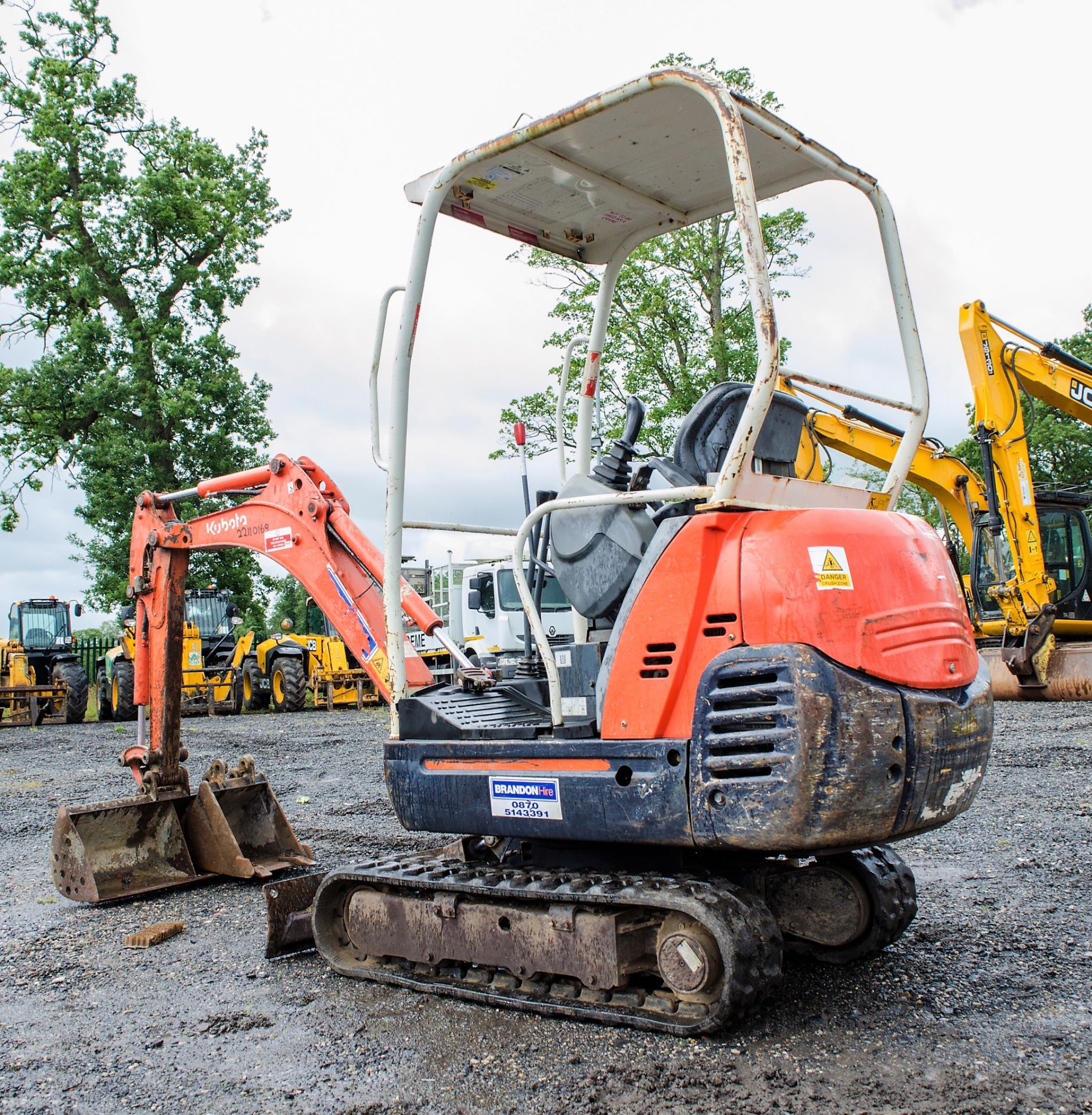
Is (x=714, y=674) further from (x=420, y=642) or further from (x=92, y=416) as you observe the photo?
(x=92, y=416)

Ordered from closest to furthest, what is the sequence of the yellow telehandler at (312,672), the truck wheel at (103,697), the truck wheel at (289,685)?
the truck wheel at (289,685)
the yellow telehandler at (312,672)
the truck wheel at (103,697)

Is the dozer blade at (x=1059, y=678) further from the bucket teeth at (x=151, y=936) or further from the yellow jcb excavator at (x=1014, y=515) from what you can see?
the bucket teeth at (x=151, y=936)

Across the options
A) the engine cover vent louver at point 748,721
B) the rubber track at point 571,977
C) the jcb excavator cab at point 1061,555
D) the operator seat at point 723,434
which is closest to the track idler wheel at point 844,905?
the rubber track at point 571,977

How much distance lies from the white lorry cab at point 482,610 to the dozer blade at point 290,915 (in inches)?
51.0

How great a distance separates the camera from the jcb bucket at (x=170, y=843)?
5.77 meters

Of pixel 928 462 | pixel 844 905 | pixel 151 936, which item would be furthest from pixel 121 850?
pixel 928 462

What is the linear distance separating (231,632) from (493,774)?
1935 centimetres

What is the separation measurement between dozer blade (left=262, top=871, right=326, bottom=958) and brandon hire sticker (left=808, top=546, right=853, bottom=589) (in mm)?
2494

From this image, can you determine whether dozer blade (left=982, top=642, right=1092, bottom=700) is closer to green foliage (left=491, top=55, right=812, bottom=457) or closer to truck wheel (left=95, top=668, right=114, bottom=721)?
green foliage (left=491, top=55, right=812, bottom=457)

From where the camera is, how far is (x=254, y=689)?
21.2 meters

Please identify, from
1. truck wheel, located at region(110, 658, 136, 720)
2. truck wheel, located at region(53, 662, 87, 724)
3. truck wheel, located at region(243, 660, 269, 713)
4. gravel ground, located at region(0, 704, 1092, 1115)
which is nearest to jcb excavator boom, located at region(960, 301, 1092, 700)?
gravel ground, located at region(0, 704, 1092, 1115)

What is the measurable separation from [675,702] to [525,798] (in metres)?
0.71

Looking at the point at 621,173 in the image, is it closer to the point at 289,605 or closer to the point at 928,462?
the point at 928,462

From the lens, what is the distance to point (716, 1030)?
346 centimetres
